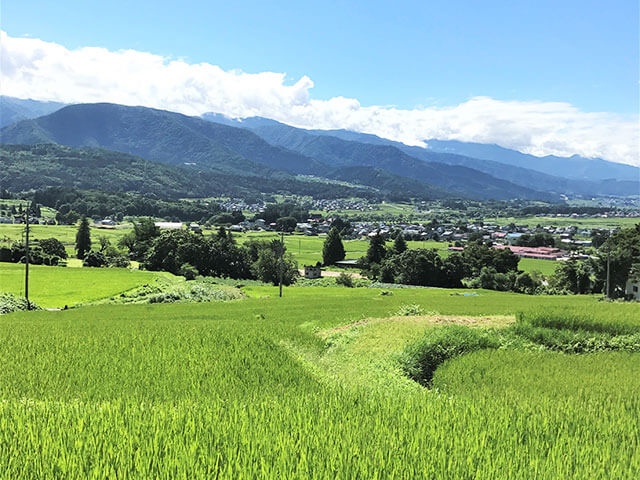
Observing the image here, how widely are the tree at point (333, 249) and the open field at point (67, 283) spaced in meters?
53.8

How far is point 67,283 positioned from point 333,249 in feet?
221

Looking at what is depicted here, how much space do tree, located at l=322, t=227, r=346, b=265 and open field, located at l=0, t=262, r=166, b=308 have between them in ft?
177

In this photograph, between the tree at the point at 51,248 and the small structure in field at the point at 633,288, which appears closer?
the small structure in field at the point at 633,288

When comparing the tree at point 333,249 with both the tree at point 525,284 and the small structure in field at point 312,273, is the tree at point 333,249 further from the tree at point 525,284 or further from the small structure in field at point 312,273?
the tree at point 525,284

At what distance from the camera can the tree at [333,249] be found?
361 feet

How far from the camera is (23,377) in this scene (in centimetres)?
1009

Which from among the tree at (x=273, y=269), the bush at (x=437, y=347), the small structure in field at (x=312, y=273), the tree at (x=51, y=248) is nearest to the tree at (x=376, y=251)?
the small structure in field at (x=312, y=273)

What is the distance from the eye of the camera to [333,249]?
110 m

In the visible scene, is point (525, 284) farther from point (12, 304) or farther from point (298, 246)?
point (12, 304)

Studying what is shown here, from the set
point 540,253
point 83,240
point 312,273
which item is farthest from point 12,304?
point 540,253

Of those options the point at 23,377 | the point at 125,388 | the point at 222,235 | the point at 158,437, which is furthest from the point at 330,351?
the point at 222,235

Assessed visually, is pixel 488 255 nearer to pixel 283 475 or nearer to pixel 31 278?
pixel 31 278

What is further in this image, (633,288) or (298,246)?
(298,246)

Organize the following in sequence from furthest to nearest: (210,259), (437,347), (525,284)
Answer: (210,259) < (525,284) < (437,347)
